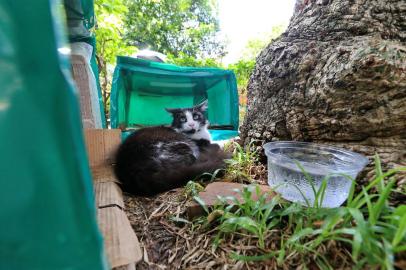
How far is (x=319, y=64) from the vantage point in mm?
1340

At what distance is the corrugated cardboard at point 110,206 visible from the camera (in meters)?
0.64

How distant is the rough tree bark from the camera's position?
108 centimetres

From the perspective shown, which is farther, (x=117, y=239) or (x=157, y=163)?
(x=157, y=163)

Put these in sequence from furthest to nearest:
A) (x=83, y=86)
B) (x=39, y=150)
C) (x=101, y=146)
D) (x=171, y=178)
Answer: (x=83, y=86)
(x=101, y=146)
(x=171, y=178)
(x=39, y=150)

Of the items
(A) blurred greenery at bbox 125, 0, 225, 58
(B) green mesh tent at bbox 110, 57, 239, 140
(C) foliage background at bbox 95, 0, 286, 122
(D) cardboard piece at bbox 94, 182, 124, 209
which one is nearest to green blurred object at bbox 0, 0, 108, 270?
(D) cardboard piece at bbox 94, 182, 124, 209

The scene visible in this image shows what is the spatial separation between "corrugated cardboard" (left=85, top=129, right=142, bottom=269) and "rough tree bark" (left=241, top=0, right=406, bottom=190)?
959 millimetres

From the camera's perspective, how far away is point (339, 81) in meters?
1.16

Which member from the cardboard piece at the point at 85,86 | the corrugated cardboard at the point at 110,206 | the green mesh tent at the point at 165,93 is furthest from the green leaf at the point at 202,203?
the green mesh tent at the point at 165,93

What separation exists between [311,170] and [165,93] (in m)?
2.86

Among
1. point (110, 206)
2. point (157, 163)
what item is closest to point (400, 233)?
point (110, 206)

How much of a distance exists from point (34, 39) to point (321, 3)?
173cm

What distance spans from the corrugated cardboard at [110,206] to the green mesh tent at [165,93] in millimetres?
1199

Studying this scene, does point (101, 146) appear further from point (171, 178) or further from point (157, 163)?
point (171, 178)

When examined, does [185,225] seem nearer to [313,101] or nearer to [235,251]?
[235,251]
